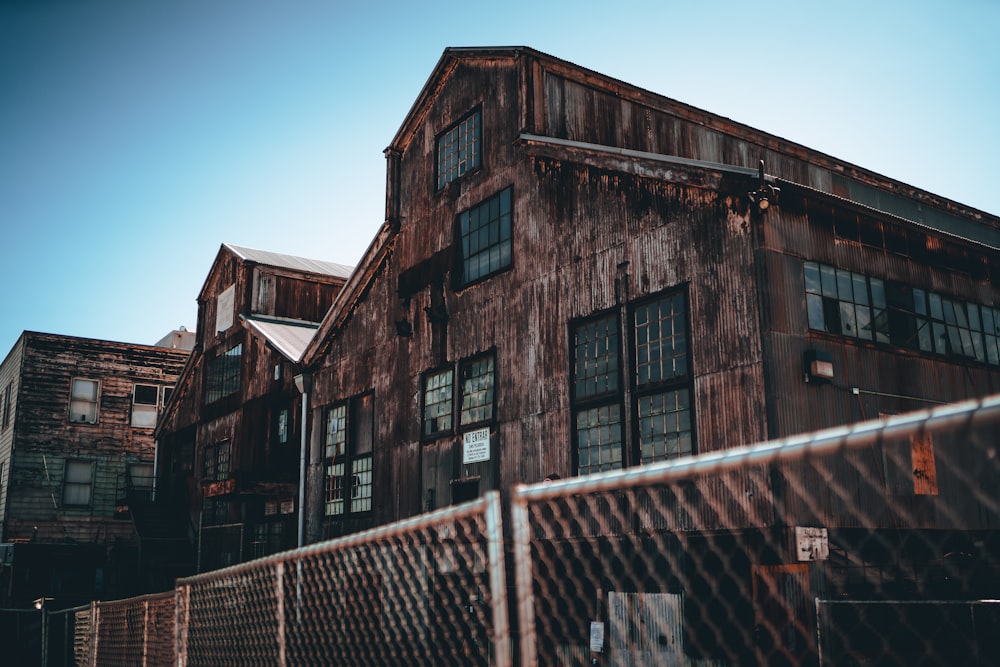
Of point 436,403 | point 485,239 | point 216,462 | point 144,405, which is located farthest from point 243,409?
point 485,239

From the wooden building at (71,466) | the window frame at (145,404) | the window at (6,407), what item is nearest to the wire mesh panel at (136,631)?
the wooden building at (71,466)

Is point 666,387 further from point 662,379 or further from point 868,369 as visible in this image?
point 868,369

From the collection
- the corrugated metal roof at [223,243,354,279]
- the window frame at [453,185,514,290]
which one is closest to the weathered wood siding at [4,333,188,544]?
the corrugated metal roof at [223,243,354,279]

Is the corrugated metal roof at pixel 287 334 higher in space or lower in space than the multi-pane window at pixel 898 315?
higher

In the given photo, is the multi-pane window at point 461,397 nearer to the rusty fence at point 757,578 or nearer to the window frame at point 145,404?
the rusty fence at point 757,578

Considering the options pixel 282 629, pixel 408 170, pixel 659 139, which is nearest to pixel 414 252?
pixel 408 170

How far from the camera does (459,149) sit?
20.4 metres

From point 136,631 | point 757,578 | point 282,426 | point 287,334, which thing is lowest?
point 136,631

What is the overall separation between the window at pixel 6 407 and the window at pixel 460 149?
25.1 metres

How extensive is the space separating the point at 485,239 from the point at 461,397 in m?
3.48

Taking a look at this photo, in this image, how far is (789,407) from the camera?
12.4 meters

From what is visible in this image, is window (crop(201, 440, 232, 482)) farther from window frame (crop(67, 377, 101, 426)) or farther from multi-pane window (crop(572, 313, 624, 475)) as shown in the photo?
multi-pane window (crop(572, 313, 624, 475))

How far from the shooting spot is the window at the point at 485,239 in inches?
725

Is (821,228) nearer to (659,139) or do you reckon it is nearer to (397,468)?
(659,139)
